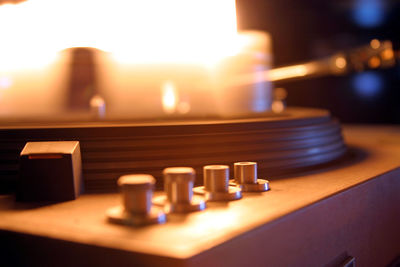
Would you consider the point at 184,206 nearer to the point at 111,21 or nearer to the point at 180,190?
the point at 180,190

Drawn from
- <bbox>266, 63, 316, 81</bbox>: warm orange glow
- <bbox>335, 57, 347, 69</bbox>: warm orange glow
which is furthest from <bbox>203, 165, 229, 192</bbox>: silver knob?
<bbox>266, 63, 316, 81</bbox>: warm orange glow

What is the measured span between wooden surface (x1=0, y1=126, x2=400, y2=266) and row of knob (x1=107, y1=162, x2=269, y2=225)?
0.01 m

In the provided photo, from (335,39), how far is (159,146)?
186 cm

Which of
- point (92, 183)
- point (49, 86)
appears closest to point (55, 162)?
point (92, 183)

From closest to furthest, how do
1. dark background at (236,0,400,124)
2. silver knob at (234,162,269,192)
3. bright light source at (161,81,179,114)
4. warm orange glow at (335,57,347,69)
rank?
1. silver knob at (234,162,269,192)
2. warm orange glow at (335,57,347,69)
3. dark background at (236,0,400,124)
4. bright light source at (161,81,179,114)

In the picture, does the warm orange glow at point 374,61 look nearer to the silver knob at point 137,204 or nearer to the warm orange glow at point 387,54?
the warm orange glow at point 387,54

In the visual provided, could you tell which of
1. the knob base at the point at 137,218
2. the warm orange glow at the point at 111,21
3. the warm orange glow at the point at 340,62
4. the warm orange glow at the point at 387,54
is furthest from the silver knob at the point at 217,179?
the warm orange glow at the point at 340,62

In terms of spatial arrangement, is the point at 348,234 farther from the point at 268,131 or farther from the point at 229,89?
the point at 229,89

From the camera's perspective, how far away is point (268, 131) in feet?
2.52

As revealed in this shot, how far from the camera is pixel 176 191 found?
482 mm

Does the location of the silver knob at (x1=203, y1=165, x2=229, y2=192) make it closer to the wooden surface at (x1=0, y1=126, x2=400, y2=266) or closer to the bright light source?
the wooden surface at (x1=0, y1=126, x2=400, y2=266)

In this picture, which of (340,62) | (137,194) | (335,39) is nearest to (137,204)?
(137,194)

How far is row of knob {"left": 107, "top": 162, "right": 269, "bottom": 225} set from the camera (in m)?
0.43

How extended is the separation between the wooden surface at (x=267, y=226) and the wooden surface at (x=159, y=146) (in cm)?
5
